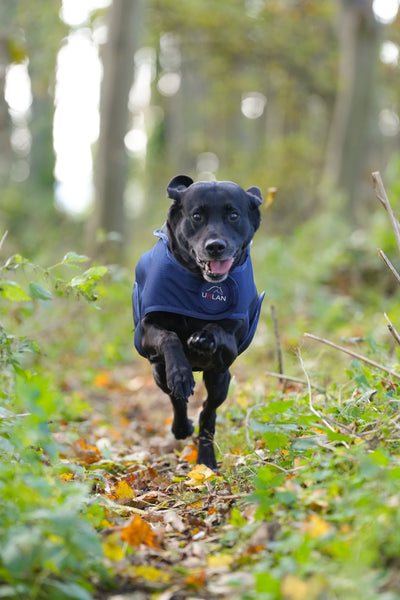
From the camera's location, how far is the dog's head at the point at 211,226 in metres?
3.77

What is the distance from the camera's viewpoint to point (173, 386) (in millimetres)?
3656

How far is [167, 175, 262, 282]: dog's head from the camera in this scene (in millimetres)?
3771

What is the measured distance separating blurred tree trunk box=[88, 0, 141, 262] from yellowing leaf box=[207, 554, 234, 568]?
8700 millimetres

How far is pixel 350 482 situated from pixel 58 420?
3.24 metres

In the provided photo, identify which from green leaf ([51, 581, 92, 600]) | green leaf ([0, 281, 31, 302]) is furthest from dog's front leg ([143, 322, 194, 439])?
green leaf ([51, 581, 92, 600])

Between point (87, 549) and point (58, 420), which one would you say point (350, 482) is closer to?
point (87, 549)

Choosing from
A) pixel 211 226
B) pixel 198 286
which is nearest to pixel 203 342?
pixel 198 286

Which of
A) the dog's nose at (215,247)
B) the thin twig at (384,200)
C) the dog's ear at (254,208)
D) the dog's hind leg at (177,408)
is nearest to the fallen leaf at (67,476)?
the dog's hind leg at (177,408)

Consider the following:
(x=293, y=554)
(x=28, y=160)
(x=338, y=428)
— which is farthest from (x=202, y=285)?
(x=28, y=160)

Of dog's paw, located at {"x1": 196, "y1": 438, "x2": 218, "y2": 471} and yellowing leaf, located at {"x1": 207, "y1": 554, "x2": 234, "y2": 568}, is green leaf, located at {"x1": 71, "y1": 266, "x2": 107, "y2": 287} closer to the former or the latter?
dog's paw, located at {"x1": 196, "y1": 438, "x2": 218, "y2": 471}

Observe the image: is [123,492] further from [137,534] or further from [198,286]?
[198,286]

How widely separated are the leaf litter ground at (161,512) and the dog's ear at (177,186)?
64.2 inches

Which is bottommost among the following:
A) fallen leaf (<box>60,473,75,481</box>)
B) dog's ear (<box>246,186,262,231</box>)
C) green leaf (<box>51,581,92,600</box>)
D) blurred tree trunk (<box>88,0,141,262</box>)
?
fallen leaf (<box>60,473,75,481</box>)

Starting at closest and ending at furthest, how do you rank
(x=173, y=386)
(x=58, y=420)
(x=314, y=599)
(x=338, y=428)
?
1. (x=314, y=599)
2. (x=338, y=428)
3. (x=173, y=386)
4. (x=58, y=420)
